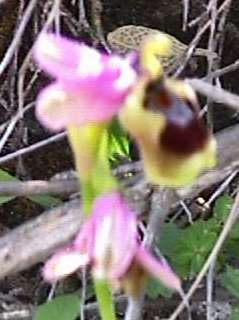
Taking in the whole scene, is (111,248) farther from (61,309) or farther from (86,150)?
(61,309)

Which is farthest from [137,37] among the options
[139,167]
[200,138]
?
[200,138]

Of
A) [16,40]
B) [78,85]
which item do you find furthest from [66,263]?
[16,40]

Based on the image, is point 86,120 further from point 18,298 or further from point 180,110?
point 18,298

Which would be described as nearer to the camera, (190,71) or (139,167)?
(139,167)

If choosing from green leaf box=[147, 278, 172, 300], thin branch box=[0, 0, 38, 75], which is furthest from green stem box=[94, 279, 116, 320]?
green leaf box=[147, 278, 172, 300]

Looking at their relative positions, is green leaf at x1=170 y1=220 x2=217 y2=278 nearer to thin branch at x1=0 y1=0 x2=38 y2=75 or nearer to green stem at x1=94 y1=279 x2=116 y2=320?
thin branch at x1=0 y1=0 x2=38 y2=75

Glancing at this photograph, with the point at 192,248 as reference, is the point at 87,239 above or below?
above

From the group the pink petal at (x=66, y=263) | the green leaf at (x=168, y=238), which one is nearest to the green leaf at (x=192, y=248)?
the green leaf at (x=168, y=238)
